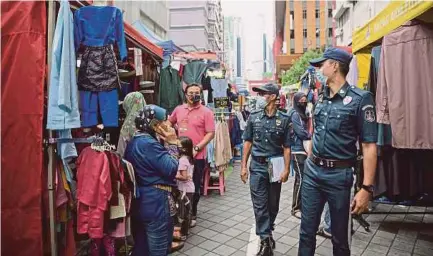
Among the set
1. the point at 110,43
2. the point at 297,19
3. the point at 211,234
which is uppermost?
the point at 297,19

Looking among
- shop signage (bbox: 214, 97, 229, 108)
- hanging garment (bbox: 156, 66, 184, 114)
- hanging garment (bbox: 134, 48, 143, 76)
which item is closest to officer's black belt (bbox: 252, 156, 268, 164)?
hanging garment (bbox: 134, 48, 143, 76)

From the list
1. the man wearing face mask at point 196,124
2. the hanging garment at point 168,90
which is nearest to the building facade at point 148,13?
the hanging garment at point 168,90

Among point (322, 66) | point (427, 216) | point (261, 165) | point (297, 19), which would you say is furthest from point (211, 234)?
point (297, 19)

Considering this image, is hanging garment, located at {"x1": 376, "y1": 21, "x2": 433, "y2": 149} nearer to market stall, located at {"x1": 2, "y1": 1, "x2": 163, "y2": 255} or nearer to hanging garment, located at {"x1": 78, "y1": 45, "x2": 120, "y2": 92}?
hanging garment, located at {"x1": 78, "y1": 45, "x2": 120, "y2": 92}

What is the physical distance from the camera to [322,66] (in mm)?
3039

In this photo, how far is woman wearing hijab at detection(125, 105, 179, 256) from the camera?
2.83 metres

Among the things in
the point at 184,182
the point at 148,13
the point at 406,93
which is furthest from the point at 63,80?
the point at 148,13

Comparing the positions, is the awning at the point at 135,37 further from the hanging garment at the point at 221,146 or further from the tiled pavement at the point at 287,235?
→ the tiled pavement at the point at 287,235

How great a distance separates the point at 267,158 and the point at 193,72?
3967mm

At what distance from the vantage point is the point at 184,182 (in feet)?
10.9

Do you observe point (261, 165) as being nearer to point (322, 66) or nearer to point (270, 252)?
point (270, 252)

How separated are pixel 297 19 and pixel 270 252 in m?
67.0

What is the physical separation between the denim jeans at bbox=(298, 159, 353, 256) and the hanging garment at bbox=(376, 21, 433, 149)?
91cm

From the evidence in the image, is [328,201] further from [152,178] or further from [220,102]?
[220,102]
